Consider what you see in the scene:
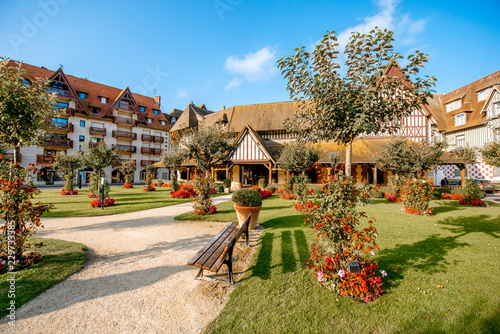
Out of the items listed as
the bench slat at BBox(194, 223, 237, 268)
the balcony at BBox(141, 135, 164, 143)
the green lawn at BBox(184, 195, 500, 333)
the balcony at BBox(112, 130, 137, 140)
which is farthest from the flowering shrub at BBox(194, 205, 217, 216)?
the balcony at BBox(141, 135, 164, 143)

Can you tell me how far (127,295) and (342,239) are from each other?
3.73 m

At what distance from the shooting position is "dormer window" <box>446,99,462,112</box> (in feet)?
91.0

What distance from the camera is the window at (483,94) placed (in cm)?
2432

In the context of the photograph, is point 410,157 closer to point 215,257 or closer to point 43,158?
point 215,257

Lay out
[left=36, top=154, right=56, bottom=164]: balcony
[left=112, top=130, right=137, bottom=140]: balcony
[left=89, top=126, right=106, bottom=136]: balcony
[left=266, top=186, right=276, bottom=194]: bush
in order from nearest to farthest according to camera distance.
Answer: [left=266, top=186, right=276, bottom=194]: bush, [left=36, top=154, right=56, bottom=164]: balcony, [left=89, top=126, right=106, bottom=136]: balcony, [left=112, top=130, right=137, bottom=140]: balcony

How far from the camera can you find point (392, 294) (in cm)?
339

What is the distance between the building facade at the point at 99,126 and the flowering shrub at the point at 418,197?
27758mm

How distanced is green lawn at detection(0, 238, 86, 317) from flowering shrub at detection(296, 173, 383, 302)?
4739 millimetres

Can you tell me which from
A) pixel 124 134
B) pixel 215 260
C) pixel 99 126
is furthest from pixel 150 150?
pixel 215 260

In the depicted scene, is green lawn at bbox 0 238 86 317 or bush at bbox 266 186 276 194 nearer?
green lawn at bbox 0 238 86 317

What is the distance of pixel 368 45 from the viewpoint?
4.18m

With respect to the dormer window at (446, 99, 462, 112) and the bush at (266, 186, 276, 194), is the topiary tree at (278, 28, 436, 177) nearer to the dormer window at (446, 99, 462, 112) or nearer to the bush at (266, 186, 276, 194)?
the bush at (266, 186, 276, 194)

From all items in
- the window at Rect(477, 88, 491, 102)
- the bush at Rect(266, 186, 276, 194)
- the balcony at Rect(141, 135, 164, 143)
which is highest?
the window at Rect(477, 88, 491, 102)

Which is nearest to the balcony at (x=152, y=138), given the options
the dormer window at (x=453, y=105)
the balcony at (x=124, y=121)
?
the balcony at (x=124, y=121)
